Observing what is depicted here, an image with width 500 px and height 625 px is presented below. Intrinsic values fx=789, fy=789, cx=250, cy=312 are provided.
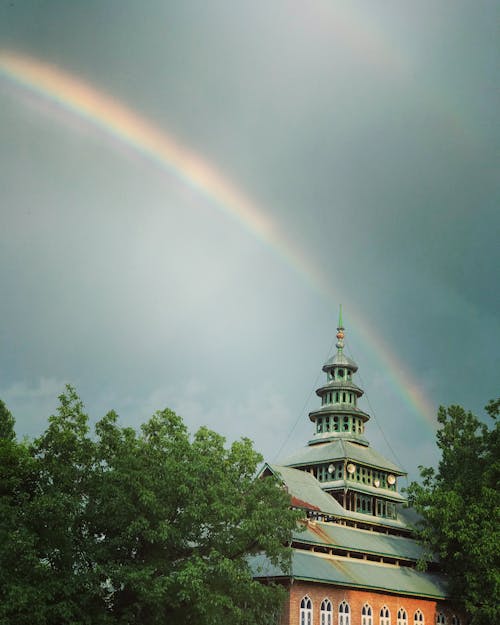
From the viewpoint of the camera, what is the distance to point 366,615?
156ft

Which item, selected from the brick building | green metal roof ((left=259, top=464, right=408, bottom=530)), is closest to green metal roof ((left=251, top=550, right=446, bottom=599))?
the brick building

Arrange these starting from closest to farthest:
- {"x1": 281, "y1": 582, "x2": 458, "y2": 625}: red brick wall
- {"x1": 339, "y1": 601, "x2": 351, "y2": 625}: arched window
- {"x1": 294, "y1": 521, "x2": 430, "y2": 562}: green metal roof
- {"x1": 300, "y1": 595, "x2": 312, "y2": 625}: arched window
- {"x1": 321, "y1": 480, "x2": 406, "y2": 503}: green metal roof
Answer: {"x1": 281, "y1": 582, "x2": 458, "y2": 625}: red brick wall
{"x1": 300, "y1": 595, "x2": 312, "y2": 625}: arched window
{"x1": 339, "y1": 601, "x2": 351, "y2": 625}: arched window
{"x1": 294, "y1": 521, "x2": 430, "y2": 562}: green metal roof
{"x1": 321, "y1": 480, "x2": 406, "y2": 503}: green metal roof

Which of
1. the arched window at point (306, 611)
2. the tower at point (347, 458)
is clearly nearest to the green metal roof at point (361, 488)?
the tower at point (347, 458)

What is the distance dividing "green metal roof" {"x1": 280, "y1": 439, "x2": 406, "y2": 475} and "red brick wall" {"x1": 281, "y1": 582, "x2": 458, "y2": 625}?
12.0 meters

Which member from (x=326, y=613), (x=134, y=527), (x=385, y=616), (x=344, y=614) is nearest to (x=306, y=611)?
(x=326, y=613)

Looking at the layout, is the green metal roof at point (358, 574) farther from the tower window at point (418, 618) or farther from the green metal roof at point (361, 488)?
the green metal roof at point (361, 488)

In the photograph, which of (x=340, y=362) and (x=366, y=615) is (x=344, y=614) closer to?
(x=366, y=615)

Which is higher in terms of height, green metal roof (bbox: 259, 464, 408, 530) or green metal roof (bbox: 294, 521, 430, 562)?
green metal roof (bbox: 259, 464, 408, 530)

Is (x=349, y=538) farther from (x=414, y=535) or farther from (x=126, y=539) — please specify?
(x=126, y=539)

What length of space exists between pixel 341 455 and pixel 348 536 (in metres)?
9.03

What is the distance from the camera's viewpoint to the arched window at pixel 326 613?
4481 cm

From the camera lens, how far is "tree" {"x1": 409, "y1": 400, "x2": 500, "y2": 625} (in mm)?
49406

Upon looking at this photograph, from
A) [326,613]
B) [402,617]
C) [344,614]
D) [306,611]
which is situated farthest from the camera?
[402,617]

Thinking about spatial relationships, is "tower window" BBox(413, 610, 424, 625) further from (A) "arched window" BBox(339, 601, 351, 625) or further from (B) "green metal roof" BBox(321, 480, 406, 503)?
(B) "green metal roof" BBox(321, 480, 406, 503)
